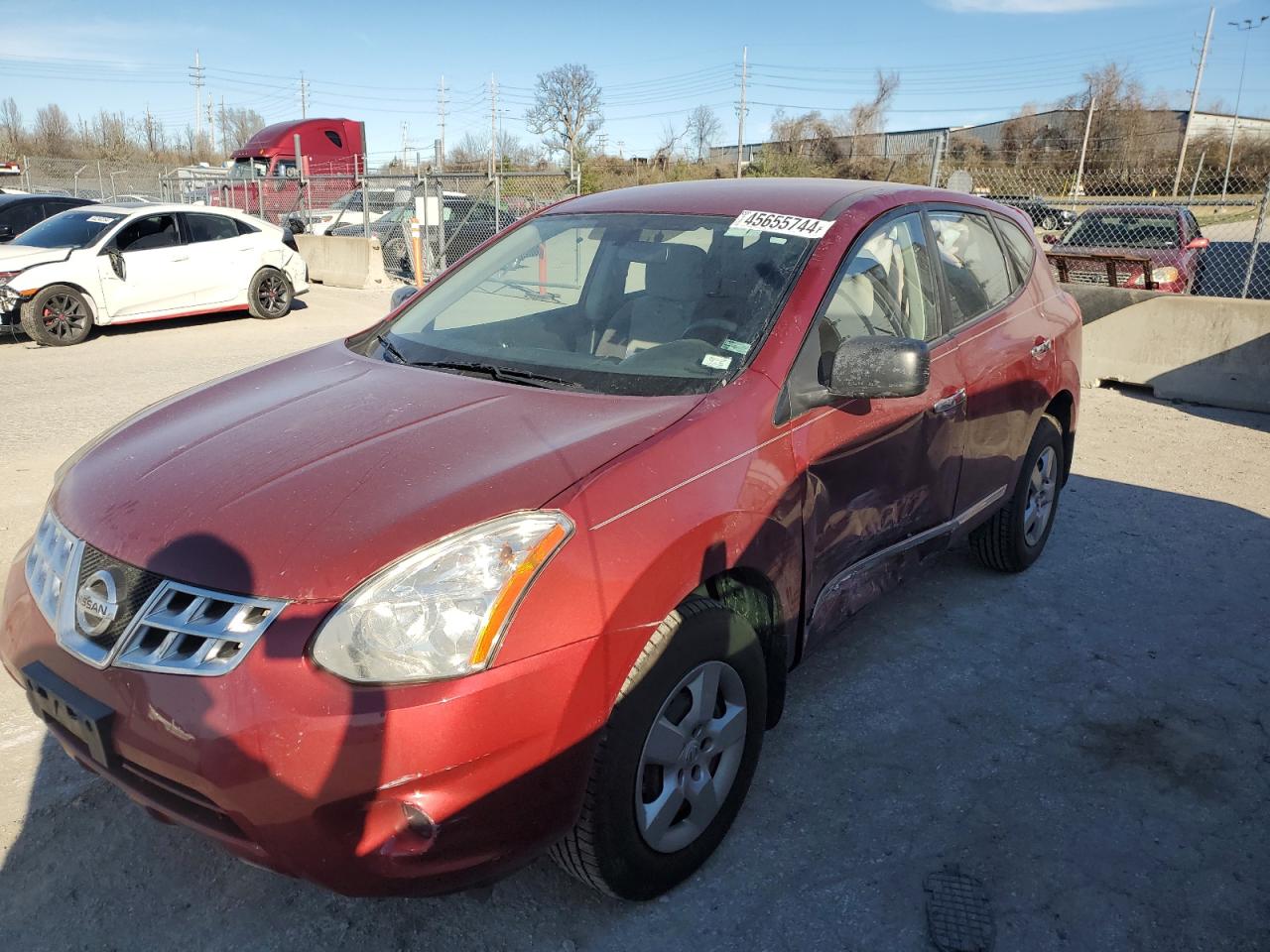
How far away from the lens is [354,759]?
6.14 ft

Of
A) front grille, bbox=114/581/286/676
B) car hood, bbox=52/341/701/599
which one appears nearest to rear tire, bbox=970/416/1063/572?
car hood, bbox=52/341/701/599

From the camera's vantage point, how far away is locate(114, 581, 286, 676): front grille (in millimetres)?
1923

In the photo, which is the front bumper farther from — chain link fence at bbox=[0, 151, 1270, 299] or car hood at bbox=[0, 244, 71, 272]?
car hood at bbox=[0, 244, 71, 272]

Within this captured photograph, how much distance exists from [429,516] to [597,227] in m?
1.93

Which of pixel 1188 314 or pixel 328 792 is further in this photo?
Result: pixel 1188 314

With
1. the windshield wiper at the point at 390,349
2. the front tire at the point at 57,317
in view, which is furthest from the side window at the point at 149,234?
the windshield wiper at the point at 390,349

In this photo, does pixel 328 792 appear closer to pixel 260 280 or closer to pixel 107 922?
pixel 107 922

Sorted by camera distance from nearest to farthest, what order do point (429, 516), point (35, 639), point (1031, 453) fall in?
point (429, 516)
point (35, 639)
point (1031, 453)

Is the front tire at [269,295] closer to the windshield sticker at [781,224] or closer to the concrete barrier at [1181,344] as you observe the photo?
the concrete barrier at [1181,344]

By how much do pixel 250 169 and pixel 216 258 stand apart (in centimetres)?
1288

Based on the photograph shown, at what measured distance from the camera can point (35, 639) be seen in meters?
2.26

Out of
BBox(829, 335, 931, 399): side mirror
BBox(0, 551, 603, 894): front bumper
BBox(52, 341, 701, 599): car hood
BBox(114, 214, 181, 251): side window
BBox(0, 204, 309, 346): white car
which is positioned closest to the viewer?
BBox(0, 551, 603, 894): front bumper

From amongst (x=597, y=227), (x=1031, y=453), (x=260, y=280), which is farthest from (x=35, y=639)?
(x=260, y=280)

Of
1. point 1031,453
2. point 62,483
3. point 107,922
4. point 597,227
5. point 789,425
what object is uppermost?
point 597,227
